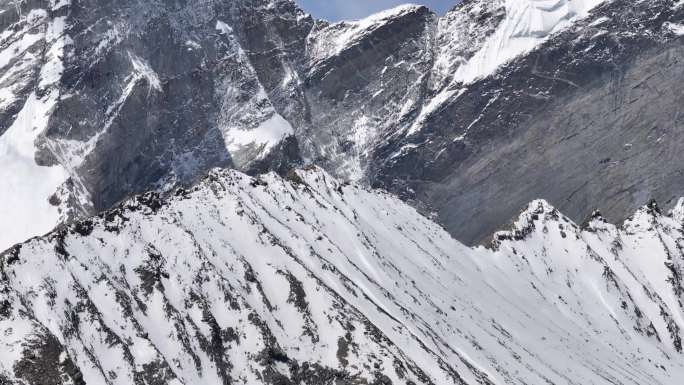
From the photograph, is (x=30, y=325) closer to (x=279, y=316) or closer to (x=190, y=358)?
(x=190, y=358)

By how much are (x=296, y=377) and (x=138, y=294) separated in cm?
2151

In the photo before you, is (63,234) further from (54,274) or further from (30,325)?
(30,325)

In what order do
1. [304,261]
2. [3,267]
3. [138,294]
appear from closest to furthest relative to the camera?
1. [3,267]
2. [138,294]
3. [304,261]

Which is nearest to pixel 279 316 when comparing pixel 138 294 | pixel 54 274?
pixel 138 294

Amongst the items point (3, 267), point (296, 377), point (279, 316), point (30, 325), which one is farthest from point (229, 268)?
point (30, 325)

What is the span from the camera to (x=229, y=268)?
601ft

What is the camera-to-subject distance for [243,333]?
16850 centimetres

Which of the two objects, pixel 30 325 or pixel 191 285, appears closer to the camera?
pixel 30 325

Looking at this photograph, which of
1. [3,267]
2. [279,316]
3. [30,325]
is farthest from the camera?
[279,316]

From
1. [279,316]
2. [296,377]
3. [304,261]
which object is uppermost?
[304,261]

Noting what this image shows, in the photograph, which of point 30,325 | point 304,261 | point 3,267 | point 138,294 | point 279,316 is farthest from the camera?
point 304,261

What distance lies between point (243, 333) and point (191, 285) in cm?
950

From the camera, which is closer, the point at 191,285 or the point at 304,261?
the point at 191,285

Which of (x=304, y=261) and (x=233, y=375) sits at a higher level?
(x=304, y=261)
